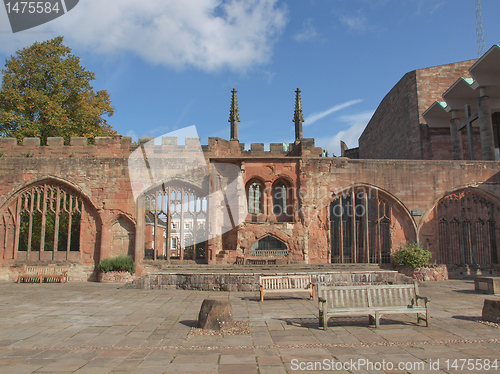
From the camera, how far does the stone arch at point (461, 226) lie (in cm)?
1628

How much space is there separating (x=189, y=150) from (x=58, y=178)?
17.5 ft

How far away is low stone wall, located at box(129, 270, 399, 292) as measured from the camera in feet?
38.7

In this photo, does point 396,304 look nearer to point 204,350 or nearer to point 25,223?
point 204,350

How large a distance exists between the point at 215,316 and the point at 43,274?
445 inches

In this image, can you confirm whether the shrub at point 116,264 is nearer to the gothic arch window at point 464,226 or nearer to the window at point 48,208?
the window at point 48,208

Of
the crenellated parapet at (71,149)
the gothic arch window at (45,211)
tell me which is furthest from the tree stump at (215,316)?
the crenellated parapet at (71,149)

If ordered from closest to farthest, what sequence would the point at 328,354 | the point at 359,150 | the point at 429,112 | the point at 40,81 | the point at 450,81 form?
the point at 328,354, the point at 40,81, the point at 429,112, the point at 450,81, the point at 359,150

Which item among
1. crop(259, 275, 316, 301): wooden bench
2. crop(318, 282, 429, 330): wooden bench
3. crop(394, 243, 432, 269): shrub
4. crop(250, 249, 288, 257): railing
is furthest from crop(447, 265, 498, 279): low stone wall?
crop(318, 282, 429, 330): wooden bench

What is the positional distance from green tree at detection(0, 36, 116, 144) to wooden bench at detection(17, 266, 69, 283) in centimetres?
710

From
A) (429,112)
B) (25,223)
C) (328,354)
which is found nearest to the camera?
(328,354)

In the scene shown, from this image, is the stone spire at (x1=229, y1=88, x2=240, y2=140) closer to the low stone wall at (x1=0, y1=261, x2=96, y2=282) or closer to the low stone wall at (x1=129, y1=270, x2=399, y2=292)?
the low stone wall at (x1=0, y1=261, x2=96, y2=282)

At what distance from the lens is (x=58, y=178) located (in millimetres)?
16031

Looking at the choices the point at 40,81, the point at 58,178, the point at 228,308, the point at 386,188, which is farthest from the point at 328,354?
the point at 40,81

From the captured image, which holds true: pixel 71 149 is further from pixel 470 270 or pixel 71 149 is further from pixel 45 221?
pixel 470 270
